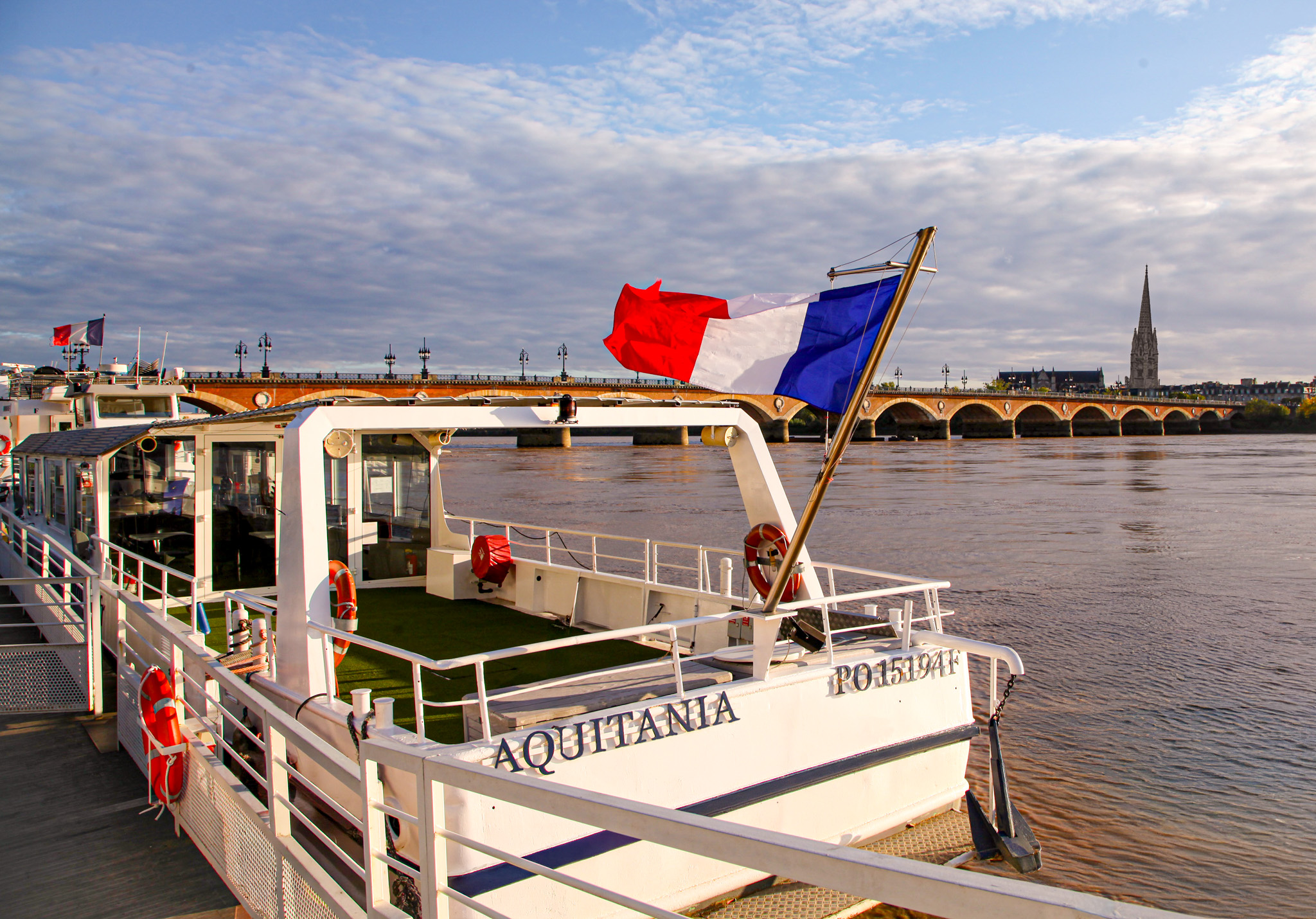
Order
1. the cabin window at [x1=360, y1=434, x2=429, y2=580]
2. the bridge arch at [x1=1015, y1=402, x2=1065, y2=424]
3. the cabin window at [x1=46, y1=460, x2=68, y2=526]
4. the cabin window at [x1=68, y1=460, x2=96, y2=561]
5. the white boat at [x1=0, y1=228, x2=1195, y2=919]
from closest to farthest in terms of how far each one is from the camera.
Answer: the white boat at [x1=0, y1=228, x2=1195, y2=919] → the cabin window at [x1=360, y1=434, x2=429, y2=580] → the cabin window at [x1=68, y1=460, x2=96, y2=561] → the cabin window at [x1=46, y1=460, x2=68, y2=526] → the bridge arch at [x1=1015, y1=402, x2=1065, y2=424]

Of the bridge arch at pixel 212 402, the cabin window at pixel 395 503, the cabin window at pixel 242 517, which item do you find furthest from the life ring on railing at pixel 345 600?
the bridge arch at pixel 212 402

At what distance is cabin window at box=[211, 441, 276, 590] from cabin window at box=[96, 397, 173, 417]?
223 inches

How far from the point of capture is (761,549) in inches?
271

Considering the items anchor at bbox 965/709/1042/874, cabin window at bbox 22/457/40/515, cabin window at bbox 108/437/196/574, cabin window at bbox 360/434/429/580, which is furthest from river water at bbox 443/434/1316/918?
cabin window at bbox 22/457/40/515

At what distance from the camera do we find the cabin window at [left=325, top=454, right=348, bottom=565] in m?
10.2

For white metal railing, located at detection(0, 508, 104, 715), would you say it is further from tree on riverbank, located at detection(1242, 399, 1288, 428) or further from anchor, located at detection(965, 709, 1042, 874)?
tree on riverbank, located at detection(1242, 399, 1288, 428)

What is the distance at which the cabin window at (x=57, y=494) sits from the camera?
1295 centimetres

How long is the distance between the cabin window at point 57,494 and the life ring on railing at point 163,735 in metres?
8.50

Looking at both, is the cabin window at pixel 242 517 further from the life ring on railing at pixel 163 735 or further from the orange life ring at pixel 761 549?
the orange life ring at pixel 761 549

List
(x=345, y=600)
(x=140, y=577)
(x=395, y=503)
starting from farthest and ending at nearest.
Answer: (x=395, y=503) < (x=140, y=577) < (x=345, y=600)

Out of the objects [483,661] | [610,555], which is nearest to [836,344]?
[483,661]

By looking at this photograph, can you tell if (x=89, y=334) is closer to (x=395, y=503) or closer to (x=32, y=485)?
(x=32, y=485)

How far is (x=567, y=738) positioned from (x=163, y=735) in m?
2.74

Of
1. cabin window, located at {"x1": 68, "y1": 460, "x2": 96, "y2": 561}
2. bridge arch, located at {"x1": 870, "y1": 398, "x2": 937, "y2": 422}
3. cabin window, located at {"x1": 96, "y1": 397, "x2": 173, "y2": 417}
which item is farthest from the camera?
bridge arch, located at {"x1": 870, "y1": 398, "x2": 937, "y2": 422}
